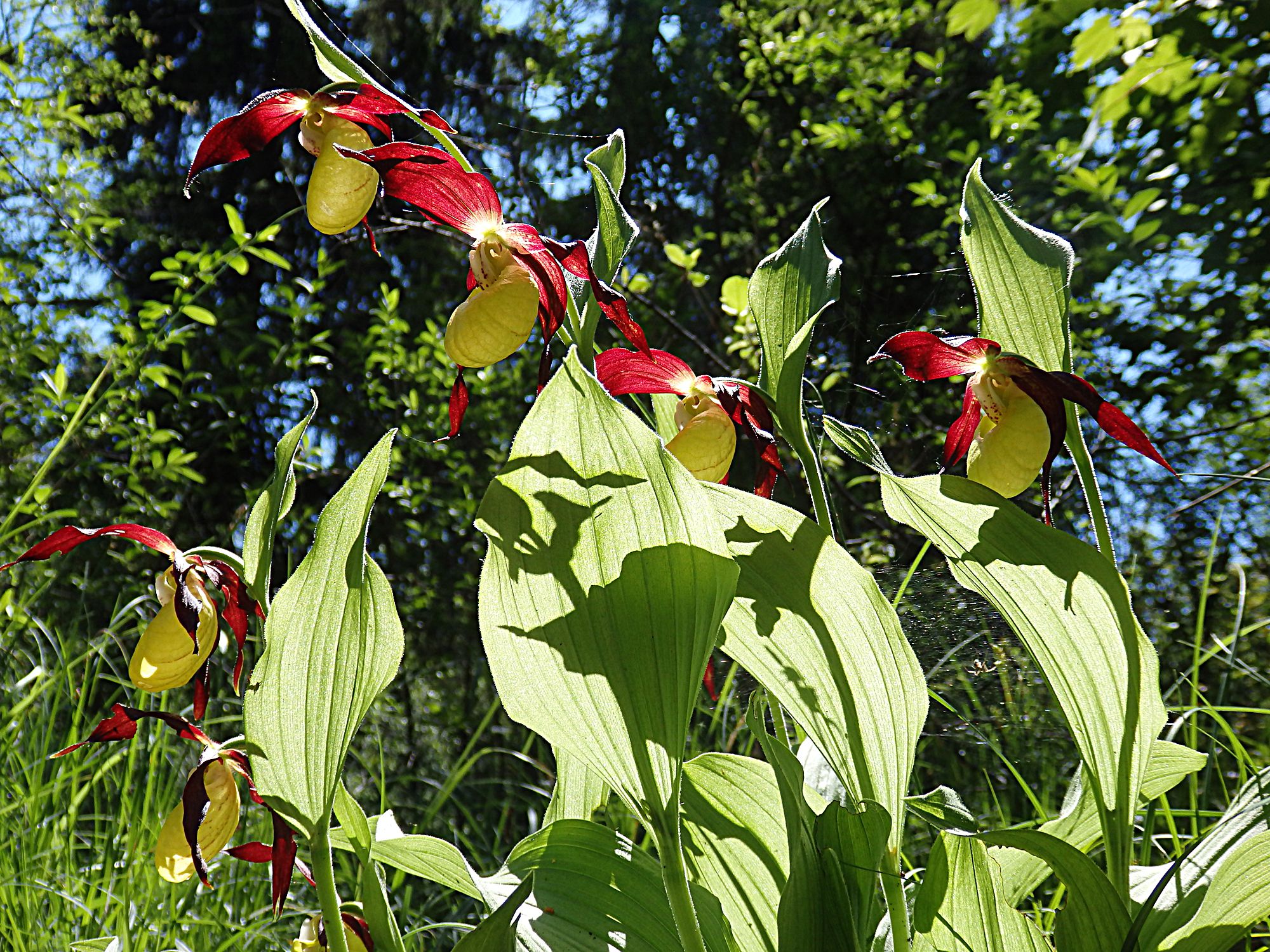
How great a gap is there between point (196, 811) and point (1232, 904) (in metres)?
0.51

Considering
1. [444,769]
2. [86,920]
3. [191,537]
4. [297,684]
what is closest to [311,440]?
[191,537]

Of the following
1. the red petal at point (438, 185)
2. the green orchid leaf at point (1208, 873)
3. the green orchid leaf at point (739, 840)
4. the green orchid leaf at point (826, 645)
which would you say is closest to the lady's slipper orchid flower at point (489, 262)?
Result: the red petal at point (438, 185)

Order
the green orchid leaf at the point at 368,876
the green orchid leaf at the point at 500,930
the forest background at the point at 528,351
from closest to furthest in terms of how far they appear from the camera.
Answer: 1. the green orchid leaf at the point at 500,930
2. the green orchid leaf at the point at 368,876
3. the forest background at the point at 528,351

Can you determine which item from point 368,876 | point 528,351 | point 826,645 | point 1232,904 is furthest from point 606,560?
point 528,351

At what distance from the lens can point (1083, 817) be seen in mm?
513

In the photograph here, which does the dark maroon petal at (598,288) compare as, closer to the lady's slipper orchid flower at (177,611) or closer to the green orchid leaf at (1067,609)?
the green orchid leaf at (1067,609)

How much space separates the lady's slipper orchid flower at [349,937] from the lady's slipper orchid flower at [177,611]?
0.14 m

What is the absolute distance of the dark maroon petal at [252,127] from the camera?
46cm

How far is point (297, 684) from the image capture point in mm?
426

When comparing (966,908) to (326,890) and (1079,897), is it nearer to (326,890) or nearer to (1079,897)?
(1079,897)

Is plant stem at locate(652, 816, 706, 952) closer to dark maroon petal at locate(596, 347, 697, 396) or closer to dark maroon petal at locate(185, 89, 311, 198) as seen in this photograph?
dark maroon petal at locate(596, 347, 697, 396)

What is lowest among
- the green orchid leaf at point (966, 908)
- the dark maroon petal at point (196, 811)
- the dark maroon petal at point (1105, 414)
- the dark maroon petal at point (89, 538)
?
the green orchid leaf at point (966, 908)

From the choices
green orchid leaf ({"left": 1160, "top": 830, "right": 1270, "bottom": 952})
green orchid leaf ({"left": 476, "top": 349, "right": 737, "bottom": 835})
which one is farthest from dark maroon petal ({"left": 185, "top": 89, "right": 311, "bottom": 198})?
green orchid leaf ({"left": 1160, "top": 830, "right": 1270, "bottom": 952})

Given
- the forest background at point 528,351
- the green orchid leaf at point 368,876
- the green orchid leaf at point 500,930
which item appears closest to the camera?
the green orchid leaf at point 500,930
